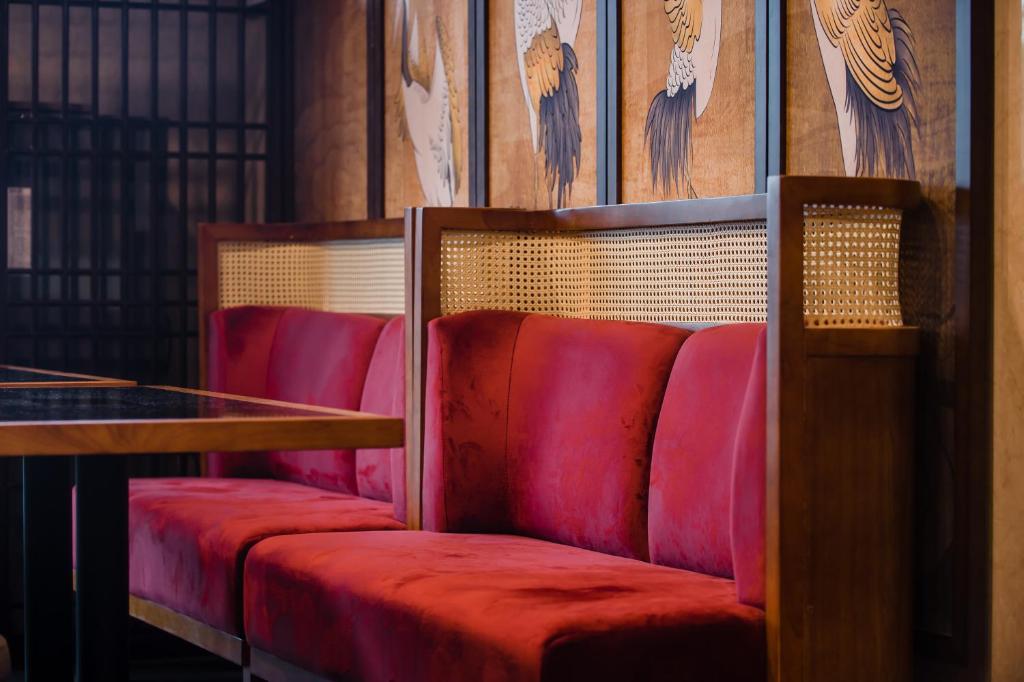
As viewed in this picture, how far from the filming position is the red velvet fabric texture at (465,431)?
3264 mm

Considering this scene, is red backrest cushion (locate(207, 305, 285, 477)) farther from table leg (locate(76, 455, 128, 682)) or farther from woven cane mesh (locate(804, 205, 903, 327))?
woven cane mesh (locate(804, 205, 903, 327))

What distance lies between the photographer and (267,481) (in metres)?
4.38

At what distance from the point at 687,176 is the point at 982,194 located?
86 cm

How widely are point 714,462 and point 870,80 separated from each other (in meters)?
0.78

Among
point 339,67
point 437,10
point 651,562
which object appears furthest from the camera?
point 339,67

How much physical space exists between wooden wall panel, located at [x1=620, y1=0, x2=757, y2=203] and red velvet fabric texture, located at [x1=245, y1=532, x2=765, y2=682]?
33.8 inches

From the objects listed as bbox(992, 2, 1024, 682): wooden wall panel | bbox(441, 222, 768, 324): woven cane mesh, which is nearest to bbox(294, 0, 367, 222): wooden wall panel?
bbox(441, 222, 768, 324): woven cane mesh

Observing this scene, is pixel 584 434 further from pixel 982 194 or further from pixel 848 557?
pixel 982 194

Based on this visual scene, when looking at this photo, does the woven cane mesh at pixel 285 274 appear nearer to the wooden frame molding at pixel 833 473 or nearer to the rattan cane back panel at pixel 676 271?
the rattan cane back panel at pixel 676 271

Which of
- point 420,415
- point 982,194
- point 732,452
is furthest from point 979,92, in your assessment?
point 420,415

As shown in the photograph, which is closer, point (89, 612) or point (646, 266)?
point (89, 612)

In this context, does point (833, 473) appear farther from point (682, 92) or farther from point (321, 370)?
point (321, 370)

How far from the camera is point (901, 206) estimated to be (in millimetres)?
2529

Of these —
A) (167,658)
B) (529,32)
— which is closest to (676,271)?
(529,32)
